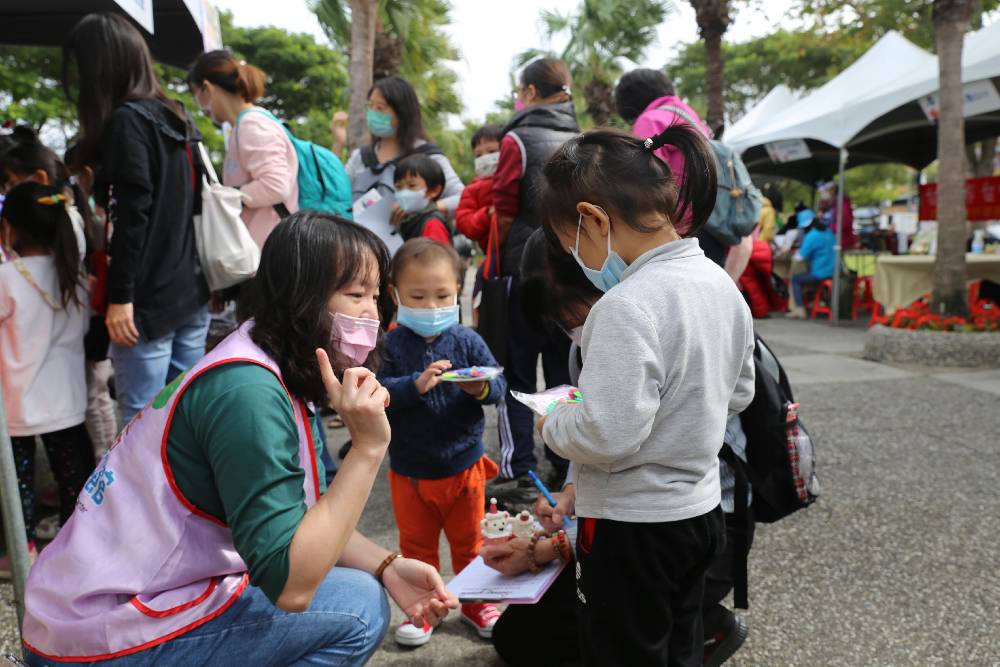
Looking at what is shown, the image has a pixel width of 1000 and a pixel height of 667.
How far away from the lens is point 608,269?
159 centimetres

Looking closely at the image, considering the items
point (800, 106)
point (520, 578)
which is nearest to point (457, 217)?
point (520, 578)

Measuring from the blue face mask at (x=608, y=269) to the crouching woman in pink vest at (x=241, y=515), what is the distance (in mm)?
472

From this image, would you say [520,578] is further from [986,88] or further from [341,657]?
[986,88]

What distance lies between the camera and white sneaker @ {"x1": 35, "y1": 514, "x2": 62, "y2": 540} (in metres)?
3.03

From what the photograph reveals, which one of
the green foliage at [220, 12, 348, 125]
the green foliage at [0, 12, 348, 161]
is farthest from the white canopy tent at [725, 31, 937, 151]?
the green foliage at [220, 12, 348, 125]

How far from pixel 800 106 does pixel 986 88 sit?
3867 millimetres

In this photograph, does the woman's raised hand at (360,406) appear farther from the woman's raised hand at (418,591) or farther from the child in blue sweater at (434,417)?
the child in blue sweater at (434,417)

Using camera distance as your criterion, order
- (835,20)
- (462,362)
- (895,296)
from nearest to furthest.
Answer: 1. (462,362)
2. (895,296)
3. (835,20)

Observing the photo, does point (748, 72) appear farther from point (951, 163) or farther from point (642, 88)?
point (642, 88)

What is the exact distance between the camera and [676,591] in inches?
62.1

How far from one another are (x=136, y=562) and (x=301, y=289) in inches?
22.6

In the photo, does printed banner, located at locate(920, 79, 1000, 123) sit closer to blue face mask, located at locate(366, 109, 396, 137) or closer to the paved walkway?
the paved walkway

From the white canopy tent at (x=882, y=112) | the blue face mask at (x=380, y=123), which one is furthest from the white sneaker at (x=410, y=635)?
the white canopy tent at (x=882, y=112)

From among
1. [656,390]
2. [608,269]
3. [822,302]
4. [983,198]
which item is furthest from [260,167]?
[822,302]
